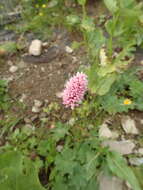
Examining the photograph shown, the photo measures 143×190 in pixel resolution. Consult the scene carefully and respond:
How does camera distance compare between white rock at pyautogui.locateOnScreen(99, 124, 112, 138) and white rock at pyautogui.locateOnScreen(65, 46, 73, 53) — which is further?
white rock at pyautogui.locateOnScreen(65, 46, 73, 53)

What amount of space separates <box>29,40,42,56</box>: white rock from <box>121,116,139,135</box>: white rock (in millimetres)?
1116

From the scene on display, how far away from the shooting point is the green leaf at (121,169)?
1455 millimetres

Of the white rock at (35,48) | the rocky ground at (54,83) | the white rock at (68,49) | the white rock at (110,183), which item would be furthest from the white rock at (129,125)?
the white rock at (35,48)

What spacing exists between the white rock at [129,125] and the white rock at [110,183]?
0.38 metres

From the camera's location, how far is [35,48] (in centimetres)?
256

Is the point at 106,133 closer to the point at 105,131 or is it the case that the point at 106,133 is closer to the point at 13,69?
the point at 105,131

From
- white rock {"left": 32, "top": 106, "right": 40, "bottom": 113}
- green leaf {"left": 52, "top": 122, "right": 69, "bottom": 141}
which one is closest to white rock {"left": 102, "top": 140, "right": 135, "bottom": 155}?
green leaf {"left": 52, "top": 122, "right": 69, "bottom": 141}

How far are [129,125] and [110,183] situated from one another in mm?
461

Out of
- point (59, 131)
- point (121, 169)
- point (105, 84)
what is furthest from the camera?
point (105, 84)

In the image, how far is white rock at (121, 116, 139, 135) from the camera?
184cm

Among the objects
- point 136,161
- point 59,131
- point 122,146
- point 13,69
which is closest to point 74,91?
point 59,131

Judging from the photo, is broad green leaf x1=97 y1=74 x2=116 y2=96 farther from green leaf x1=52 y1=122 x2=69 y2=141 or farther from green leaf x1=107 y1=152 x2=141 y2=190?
green leaf x1=107 y1=152 x2=141 y2=190

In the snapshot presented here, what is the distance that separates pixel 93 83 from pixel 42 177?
29.5 inches

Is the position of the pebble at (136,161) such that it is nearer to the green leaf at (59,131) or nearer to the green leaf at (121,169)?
the green leaf at (121,169)
